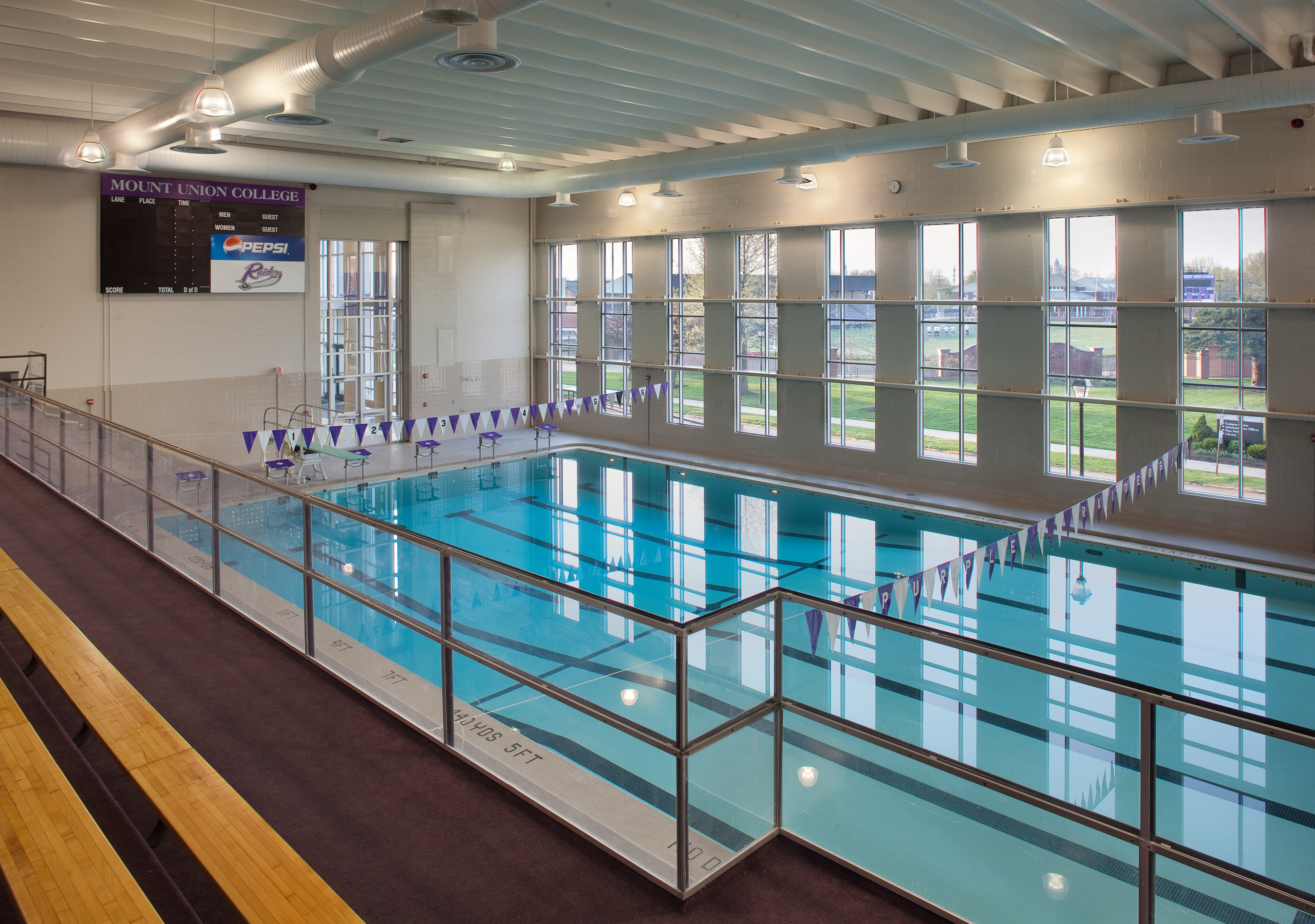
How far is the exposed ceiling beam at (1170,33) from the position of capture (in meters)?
7.56

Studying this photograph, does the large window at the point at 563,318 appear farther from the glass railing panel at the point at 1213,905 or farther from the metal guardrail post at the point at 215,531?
the glass railing panel at the point at 1213,905

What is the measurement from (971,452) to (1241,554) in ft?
12.1

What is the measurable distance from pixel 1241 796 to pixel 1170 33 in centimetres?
623

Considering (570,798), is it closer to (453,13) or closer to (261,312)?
(453,13)

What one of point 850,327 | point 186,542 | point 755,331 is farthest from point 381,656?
point 755,331

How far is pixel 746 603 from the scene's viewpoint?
3.00 metres

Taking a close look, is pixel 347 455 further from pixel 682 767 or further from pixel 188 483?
pixel 682 767

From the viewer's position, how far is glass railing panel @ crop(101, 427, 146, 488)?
6.41m

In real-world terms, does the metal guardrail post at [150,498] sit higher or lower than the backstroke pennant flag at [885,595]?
higher

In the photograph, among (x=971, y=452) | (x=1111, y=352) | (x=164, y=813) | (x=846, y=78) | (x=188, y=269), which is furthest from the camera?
(x=188, y=269)

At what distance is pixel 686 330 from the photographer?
1686cm

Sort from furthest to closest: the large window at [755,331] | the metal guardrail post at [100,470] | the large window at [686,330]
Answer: the large window at [686,330] → the large window at [755,331] → the metal guardrail post at [100,470]

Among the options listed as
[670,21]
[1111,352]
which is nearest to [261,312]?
[670,21]

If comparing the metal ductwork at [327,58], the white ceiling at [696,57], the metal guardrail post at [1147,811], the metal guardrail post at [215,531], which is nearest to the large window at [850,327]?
the white ceiling at [696,57]
